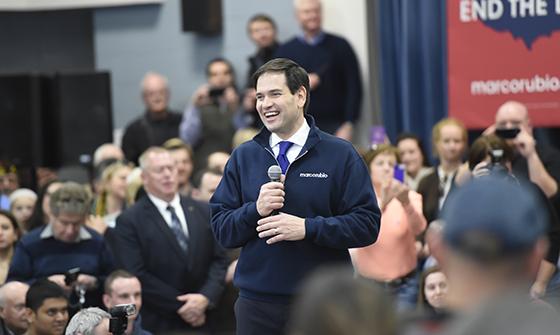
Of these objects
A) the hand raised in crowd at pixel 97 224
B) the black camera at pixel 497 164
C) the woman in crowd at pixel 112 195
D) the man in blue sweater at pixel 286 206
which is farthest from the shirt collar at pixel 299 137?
the woman in crowd at pixel 112 195

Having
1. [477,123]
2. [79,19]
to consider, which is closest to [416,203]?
[477,123]

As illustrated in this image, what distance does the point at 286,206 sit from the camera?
7.95ft

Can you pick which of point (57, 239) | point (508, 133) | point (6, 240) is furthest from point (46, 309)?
point (508, 133)

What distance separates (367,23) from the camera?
5.99 meters

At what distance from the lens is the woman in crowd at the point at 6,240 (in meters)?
4.23

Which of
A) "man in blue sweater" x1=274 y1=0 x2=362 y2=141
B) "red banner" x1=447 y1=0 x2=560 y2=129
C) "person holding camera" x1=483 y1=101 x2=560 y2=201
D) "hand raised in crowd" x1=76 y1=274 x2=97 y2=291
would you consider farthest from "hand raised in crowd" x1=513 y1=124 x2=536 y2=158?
"hand raised in crowd" x1=76 y1=274 x2=97 y2=291

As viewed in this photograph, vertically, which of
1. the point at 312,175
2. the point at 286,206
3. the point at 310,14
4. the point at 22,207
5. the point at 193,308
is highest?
the point at 310,14

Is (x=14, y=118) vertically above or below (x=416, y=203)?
above

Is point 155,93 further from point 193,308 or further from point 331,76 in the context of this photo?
point 193,308

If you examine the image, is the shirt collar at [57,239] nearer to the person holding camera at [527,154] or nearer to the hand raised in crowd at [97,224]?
the hand raised in crowd at [97,224]

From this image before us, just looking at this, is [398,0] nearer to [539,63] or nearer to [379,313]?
[539,63]

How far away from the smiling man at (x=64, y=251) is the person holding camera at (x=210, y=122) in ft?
6.60

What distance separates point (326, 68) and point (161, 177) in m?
2.28

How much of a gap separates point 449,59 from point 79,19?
16.8 feet
